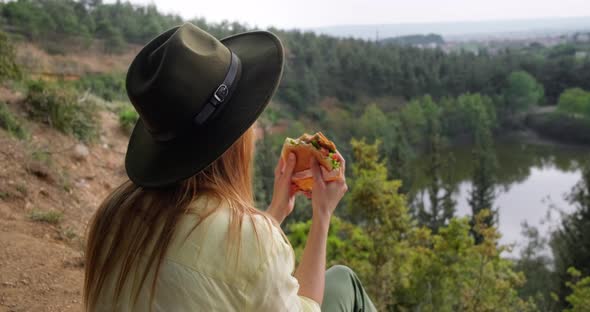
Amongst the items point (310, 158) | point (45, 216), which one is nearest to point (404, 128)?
point (45, 216)

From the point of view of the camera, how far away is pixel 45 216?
14.8 ft

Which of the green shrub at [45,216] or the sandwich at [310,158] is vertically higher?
the sandwich at [310,158]

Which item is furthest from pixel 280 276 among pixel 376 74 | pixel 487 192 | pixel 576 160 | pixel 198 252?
pixel 376 74

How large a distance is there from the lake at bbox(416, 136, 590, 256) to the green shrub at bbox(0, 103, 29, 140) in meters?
27.0

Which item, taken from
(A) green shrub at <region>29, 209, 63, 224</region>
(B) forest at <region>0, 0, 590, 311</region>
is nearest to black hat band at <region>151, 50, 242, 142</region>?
(A) green shrub at <region>29, 209, 63, 224</region>

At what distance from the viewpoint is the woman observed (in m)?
1.40

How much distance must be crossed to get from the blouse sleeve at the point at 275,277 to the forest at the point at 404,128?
542cm

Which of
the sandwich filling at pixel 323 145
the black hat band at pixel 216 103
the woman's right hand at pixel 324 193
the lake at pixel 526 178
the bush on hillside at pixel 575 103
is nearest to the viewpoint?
the black hat band at pixel 216 103

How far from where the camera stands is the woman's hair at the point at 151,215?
1438 mm

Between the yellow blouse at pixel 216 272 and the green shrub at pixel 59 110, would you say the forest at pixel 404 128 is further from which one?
the yellow blouse at pixel 216 272

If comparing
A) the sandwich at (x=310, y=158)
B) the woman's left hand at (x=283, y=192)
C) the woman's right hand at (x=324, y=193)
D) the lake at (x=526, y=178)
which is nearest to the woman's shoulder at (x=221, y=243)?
the woman's right hand at (x=324, y=193)

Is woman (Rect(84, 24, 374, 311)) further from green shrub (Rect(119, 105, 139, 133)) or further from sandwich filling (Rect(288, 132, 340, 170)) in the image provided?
green shrub (Rect(119, 105, 139, 133))

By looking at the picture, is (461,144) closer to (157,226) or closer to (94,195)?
(94,195)

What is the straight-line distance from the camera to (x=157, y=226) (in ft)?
4.77
